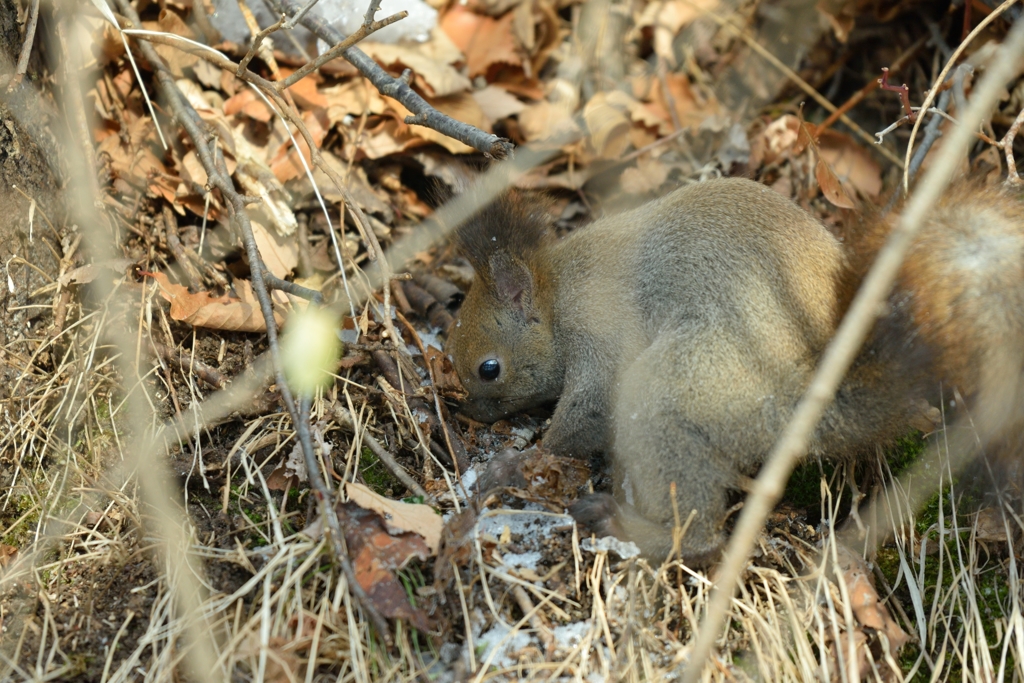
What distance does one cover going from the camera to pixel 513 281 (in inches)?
138

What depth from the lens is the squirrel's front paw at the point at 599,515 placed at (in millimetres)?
2809

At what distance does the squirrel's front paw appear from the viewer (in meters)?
2.81

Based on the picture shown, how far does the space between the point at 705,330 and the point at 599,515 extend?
0.78m

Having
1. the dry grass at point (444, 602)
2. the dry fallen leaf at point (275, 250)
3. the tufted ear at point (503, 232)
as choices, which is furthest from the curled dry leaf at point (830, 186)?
the dry fallen leaf at point (275, 250)

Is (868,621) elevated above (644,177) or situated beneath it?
situated beneath

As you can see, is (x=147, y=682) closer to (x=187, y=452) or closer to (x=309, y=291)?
(x=187, y=452)

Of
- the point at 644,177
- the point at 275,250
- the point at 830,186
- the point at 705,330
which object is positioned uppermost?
the point at 830,186

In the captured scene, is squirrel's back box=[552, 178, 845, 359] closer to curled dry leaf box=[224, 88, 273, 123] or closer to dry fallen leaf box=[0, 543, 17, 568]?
curled dry leaf box=[224, 88, 273, 123]

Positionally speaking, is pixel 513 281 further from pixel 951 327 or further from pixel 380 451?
pixel 951 327

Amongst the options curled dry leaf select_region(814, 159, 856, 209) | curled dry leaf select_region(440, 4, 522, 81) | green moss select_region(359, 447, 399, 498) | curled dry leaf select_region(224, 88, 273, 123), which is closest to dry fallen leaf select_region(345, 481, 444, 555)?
green moss select_region(359, 447, 399, 498)

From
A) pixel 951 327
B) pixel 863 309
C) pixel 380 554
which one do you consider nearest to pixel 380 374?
pixel 380 554

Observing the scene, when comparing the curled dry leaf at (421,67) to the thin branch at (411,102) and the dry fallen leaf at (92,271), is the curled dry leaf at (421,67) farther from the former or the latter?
the dry fallen leaf at (92,271)

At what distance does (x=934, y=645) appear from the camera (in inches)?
107

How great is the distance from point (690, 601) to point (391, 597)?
0.98 m
